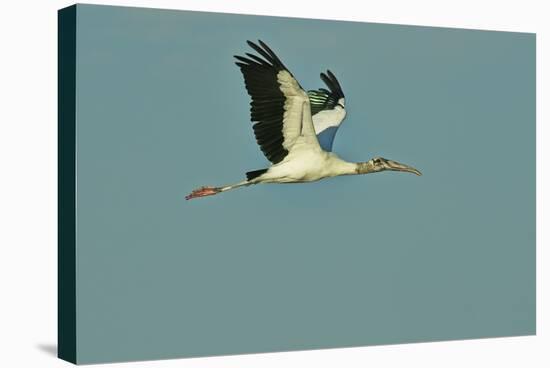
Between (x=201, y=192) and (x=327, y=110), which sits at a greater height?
(x=327, y=110)

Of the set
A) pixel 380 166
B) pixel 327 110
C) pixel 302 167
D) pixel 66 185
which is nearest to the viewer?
pixel 66 185

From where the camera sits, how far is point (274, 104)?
10.8m

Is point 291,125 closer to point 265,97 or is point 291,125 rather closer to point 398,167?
point 265,97

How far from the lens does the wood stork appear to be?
1070 cm

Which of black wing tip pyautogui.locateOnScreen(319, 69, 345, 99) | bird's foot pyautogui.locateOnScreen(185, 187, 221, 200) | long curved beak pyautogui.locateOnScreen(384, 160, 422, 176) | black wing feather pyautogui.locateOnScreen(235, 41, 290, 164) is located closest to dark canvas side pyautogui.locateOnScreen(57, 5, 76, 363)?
bird's foot pyautogui.locateOnScreen(185, 187, 221, 200)

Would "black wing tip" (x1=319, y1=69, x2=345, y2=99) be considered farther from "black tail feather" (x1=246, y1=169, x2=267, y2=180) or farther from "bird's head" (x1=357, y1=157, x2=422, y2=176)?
"black tail feather" (x1=246, y1=169, x2=267, y2=180)

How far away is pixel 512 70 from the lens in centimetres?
1220

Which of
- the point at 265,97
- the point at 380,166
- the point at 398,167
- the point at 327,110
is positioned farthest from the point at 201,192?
the point at 398,167

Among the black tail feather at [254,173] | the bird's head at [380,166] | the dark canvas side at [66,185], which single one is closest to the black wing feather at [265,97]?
the black tail feather at [254,173]

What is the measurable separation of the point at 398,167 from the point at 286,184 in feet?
3.37

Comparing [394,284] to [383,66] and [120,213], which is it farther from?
[120,213]

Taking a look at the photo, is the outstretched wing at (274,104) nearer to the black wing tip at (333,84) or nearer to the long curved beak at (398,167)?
Result: the black wing tip at (333,84)

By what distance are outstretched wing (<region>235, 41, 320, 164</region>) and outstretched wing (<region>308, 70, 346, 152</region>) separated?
0.23 meters

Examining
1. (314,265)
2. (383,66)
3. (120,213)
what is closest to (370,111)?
(383,66)
